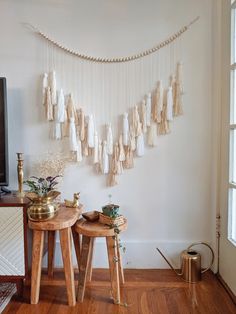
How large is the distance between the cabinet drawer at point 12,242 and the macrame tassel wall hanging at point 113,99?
0.64m

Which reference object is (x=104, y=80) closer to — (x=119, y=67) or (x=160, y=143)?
(x=119, y=67)

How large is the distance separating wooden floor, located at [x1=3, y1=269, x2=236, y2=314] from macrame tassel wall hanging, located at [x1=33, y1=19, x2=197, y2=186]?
0.78 metres

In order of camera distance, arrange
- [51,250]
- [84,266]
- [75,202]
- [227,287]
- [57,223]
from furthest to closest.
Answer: [51,250] → [75,202] → [227,287] → [84,266] → [57,223]

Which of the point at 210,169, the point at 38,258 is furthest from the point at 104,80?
the point at 38,258

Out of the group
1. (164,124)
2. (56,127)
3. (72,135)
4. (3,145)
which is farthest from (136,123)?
(3,145)

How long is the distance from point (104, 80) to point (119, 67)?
0.15 meters

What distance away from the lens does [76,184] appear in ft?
7.62

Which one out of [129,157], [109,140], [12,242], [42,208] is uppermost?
[109,140]

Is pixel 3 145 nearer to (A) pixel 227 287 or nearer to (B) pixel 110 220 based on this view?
(B) pixel 110 220

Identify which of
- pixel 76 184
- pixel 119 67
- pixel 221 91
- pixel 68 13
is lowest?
pixel 76 184

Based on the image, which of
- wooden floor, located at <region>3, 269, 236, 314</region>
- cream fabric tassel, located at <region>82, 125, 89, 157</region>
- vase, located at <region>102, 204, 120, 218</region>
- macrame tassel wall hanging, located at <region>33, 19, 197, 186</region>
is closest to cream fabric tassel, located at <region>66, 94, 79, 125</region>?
macrame tassel wall hanging, located at <region>33, 19, 197, 186</region>

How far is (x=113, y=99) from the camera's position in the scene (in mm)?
2279

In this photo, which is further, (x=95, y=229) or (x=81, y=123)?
(x=81, y=123)

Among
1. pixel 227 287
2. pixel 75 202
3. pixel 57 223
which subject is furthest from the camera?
pixel 75 202
